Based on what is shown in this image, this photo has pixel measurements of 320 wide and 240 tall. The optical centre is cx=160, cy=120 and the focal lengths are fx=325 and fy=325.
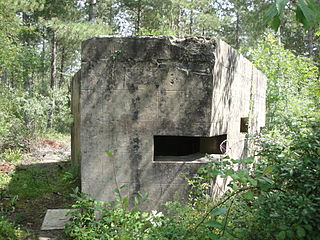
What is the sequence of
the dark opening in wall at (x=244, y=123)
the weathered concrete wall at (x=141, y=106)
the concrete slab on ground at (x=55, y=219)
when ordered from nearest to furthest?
1. the weathered concrete wall at (x=141, y=106)
2. the concrete slab on ground at (x=55, y=219)
3. the dark opening in wall at (x=244, y=123)

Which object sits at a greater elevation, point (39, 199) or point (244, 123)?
point (244, 123)

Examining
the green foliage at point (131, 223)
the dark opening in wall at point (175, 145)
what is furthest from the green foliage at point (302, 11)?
the dark opening in wall at point (175, 145)

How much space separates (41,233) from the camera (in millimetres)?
4129

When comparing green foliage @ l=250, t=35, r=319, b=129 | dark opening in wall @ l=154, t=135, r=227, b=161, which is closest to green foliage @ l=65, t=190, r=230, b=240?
dark opening in wall @ l=154, t=135, r=227, b=161

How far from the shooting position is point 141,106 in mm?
3926

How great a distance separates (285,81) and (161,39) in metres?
5.06

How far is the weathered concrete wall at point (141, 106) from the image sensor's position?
393 centimetres

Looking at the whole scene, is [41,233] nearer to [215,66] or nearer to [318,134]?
[215,66]

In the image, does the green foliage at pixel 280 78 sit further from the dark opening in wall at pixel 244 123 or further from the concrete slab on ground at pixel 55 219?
the concrete slab on ground at pixel 55 219

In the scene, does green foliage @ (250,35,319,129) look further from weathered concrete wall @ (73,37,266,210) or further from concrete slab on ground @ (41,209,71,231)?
concrete slab on ground @ (41,209,71,231)

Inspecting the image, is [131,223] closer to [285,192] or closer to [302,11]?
[285,192]

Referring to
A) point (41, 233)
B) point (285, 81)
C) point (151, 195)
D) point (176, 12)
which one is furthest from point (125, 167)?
point (176, 12)

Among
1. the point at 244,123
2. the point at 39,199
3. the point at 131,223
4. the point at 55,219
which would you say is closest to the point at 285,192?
the point at 131,223

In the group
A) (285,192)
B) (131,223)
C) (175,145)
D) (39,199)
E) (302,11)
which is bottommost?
(39,199)
